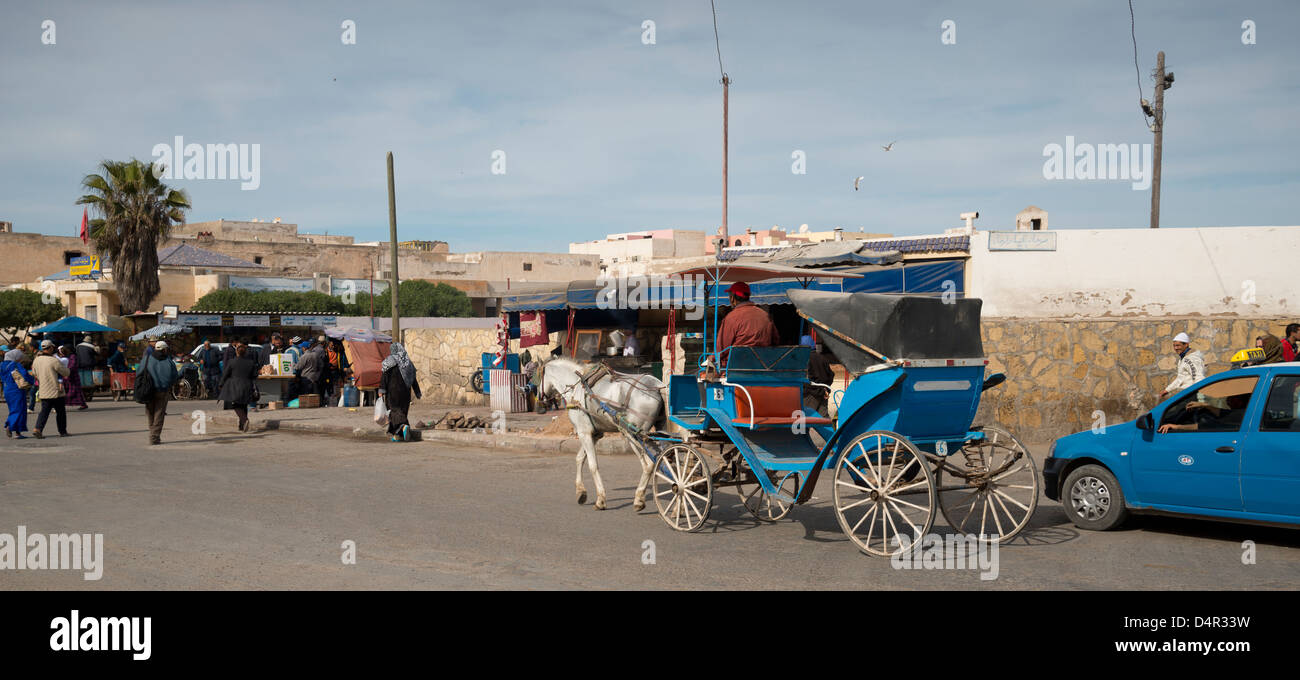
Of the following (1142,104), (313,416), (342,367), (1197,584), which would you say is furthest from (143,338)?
(1197,584)

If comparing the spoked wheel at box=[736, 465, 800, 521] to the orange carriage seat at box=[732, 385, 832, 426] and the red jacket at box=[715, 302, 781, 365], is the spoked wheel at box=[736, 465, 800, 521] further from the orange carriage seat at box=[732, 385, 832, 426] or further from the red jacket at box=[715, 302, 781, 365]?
the red jacket at box=[715, 302, 781, 365]

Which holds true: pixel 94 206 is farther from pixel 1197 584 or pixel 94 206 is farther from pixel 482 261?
pixel 1197 584

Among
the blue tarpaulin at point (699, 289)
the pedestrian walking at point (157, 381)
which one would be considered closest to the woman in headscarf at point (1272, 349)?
the blue tarpaulin at point (699, 289)

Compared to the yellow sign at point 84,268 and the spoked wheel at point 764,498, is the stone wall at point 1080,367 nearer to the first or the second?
the spoked wheel at point 764,498

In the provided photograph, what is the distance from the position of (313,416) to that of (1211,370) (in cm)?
1760

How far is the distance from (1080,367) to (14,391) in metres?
19.4

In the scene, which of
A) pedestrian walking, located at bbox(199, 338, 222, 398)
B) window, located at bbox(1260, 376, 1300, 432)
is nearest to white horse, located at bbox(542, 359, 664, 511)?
window, located at bbox(1260, 376, 1300, 432)

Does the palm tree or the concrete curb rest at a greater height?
the palm tree

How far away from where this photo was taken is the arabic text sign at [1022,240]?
61.7 feet

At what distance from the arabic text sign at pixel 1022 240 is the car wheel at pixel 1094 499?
10715 millimetres

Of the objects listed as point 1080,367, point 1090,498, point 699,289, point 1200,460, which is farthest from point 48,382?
point 1200,460

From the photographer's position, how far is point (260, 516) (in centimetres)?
987

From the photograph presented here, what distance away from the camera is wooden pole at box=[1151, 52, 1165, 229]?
88.4 ft

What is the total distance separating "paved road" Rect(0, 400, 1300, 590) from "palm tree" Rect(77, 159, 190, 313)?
2956cm
